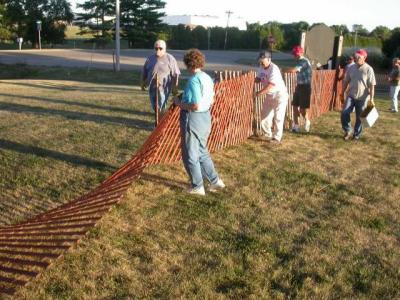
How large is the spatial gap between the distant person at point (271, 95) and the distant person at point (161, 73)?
1.43 metres

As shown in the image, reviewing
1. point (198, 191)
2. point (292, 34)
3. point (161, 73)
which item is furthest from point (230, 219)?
point (292, 34)

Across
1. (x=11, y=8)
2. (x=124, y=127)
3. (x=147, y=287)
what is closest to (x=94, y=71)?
(x=124, y=127)

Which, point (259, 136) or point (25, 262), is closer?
point (25, 262)

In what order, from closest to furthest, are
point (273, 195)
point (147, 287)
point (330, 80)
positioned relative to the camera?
1. point (147, 287)
2. point (273, 195)
3. point (330, 80)

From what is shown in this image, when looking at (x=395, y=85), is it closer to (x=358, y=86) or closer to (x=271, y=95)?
(x=358, y=86)

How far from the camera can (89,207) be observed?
16.2 feet

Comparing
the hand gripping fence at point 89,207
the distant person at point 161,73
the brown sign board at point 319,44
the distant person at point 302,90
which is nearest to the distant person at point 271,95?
the hand gripping fence at point 89,207

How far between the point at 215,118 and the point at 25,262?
4.38 m

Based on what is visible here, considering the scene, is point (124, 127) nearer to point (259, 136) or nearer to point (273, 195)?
point (259, 136)

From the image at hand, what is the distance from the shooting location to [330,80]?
1384 centimetres

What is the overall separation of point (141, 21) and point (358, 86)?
48961mm

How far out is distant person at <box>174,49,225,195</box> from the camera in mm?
5410

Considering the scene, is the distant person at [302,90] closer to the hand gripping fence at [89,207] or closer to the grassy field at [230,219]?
the grassy field at [230,219]

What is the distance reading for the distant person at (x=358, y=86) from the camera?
8797 mm
